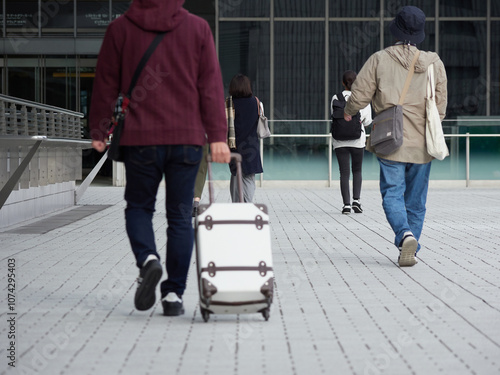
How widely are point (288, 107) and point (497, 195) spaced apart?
7410 millimetres

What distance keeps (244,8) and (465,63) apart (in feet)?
17.8

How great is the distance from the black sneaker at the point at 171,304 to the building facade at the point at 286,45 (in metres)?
18.7

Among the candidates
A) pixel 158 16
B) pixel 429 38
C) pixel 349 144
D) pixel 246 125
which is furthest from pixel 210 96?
pixel 429 38

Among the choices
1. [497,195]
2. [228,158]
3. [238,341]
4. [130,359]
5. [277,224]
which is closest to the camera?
[130,359]

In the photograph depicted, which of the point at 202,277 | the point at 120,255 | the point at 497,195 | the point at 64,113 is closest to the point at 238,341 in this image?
the point at 202,277

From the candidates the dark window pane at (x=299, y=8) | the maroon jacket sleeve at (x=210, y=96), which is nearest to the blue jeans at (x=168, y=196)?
the maroon jacket sleeve at (x=210, y=96)

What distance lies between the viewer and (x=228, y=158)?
208 inches

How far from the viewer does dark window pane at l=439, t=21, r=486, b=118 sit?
24.1 metres

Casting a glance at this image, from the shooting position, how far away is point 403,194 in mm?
8109

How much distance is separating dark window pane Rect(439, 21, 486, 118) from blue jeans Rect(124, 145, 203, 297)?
63.9ft

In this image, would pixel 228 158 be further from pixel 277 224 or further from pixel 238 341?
pixel 277 224

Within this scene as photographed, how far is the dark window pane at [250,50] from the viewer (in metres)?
24.1

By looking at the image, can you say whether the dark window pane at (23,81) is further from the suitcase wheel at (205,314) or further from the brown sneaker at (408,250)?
the suitcase wheel at (205,314)

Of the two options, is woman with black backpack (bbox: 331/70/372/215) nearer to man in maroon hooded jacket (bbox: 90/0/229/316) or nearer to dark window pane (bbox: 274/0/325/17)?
man in maroon hooded jacket (bbox: 90/0/229/316)
